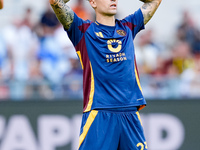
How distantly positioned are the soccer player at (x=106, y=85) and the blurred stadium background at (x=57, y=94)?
12.0ft

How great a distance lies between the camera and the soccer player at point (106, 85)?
4898 millimetres

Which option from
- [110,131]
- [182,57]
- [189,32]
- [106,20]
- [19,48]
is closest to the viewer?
[110,131]

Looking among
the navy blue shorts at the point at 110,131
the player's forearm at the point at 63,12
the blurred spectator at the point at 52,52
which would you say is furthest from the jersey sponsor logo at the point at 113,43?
the blurred spectator at the point at 52,52

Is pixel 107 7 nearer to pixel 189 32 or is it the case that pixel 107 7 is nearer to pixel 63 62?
pixel 63 62

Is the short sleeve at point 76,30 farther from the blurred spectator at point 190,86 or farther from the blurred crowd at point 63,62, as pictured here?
the blurred spectator at point 190,86

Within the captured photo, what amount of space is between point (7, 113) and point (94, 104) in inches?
165

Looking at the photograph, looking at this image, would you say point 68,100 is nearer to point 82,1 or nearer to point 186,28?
point 82,1

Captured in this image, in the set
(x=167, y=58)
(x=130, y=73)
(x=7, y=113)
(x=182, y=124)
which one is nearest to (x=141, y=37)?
(x=167, y=58)

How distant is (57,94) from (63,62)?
0.76 m

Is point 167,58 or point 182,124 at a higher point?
point 167,58

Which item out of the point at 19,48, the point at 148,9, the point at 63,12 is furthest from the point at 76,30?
the point at 19,48

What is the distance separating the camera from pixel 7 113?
8.79 metres

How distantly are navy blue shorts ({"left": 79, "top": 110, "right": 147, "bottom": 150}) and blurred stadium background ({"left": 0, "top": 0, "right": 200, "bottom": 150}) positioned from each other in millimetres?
3748

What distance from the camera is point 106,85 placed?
495 cm
